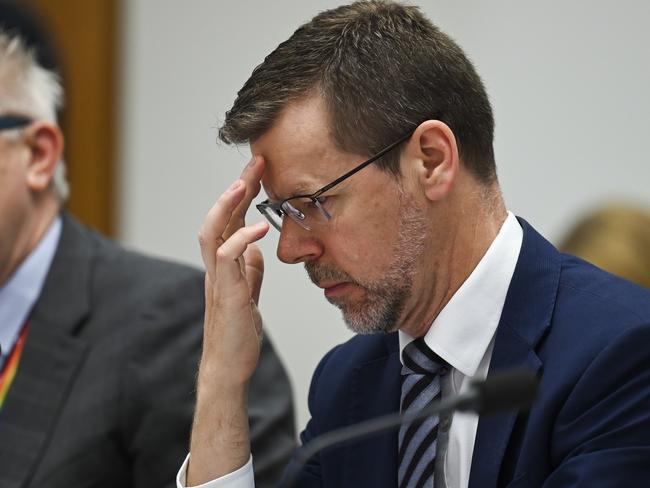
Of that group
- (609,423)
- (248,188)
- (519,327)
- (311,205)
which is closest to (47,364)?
(248,188)

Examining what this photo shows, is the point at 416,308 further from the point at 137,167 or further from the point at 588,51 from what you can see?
the point at 137,167

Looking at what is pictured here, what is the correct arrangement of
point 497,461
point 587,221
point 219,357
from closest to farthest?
point 497,461, point 219,357, point 587,221

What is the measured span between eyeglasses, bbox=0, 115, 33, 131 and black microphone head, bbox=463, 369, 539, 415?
5.37ft

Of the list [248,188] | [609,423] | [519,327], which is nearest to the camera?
[609,423]

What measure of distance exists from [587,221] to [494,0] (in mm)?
988

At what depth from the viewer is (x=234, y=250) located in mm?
1933

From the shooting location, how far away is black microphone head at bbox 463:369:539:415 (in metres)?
1.30

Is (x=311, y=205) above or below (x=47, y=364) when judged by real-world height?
above

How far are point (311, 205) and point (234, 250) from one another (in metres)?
0.21

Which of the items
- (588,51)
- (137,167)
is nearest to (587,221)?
(588,51)

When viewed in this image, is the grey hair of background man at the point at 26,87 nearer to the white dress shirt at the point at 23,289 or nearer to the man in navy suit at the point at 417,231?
the white dress shirt at the point at 23,289

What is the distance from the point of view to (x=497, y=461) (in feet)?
5.49

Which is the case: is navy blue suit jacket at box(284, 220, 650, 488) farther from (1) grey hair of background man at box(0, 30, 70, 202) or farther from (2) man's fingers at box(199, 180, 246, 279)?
(1) grey hair of background man at box(0, 30, 70, 202)

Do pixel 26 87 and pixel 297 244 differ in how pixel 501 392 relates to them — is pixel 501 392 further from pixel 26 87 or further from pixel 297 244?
pixel 26 87
